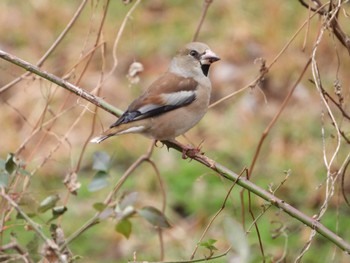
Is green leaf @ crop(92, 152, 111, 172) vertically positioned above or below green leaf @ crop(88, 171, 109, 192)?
above

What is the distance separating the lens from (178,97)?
10.7 feet

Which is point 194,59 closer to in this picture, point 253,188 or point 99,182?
point 99,182

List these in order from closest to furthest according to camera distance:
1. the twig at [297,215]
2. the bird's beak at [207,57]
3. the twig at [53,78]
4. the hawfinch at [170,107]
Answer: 1. the twig at [297,215]
2. the twig at [53,78]
3. the hawfinch at [170,107]
4. the bird's beak at [207,57]

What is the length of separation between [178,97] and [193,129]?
8.21 feet

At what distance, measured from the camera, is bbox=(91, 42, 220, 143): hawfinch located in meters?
3.11

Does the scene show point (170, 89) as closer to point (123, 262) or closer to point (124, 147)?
point (123, 262)

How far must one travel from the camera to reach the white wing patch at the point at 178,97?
3.24 meters

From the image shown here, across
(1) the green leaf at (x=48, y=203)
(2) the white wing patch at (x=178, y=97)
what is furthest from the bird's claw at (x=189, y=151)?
(1) the green leaf at (x=48, y=203)

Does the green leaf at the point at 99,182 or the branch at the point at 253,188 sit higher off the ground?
the branch at the point at 253,188

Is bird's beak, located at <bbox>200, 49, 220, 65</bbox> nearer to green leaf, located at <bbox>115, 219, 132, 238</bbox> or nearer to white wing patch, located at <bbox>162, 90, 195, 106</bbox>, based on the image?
white wing patch, located at <bbox>162, 90, 195, 106</bbox>

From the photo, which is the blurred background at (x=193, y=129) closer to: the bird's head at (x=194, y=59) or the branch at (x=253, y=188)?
the bird's head at (x=194, y=59)

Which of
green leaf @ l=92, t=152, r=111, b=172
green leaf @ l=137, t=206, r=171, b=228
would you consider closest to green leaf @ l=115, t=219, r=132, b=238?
green leaf @ l=137, t=206, r=171, b=228

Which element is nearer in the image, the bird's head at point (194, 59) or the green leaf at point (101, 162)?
the green leaf at point (101, 162)

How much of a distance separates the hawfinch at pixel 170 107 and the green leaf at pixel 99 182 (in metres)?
0.48
